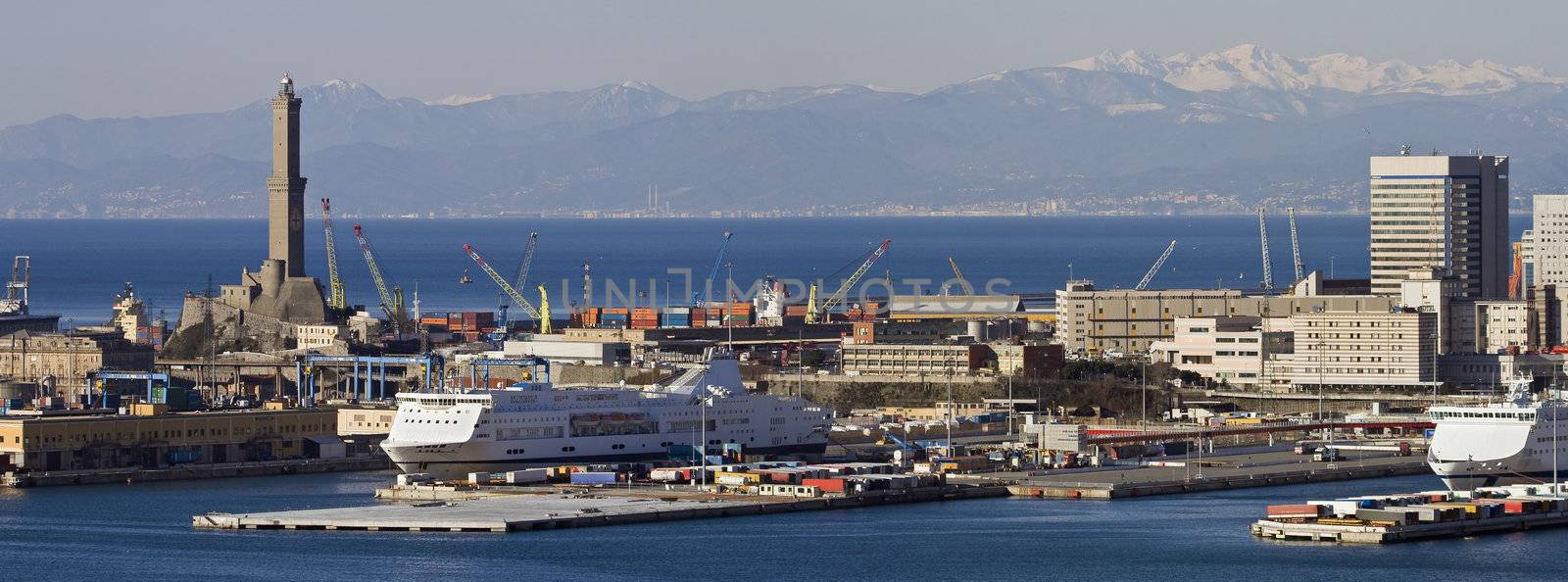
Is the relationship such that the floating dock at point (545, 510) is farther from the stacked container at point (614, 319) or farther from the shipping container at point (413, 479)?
the stacked container at point (614, 319)

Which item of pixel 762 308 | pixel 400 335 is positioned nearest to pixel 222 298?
pixel 400 335

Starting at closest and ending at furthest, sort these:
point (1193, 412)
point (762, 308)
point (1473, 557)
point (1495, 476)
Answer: point (1473, 557), point (1495, 476), point (1193, 412), point (762, 308)

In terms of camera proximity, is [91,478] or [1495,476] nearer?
[1495,476]

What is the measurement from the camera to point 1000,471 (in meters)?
69.1

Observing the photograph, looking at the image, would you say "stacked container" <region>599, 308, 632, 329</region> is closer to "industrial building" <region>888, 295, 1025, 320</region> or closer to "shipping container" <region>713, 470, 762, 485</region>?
"industrial building" <region>888, 295, 1025, 320</region>

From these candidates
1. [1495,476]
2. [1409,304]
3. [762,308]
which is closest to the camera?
[1495,476]

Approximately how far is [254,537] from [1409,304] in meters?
59.5

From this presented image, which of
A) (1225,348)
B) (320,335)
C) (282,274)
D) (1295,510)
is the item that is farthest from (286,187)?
(1295,510)

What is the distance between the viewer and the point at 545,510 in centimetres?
5828

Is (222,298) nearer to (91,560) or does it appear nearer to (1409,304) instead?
(1409,304)

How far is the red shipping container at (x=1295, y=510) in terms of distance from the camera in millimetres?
55625

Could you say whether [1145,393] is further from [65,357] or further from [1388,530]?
[1388,530]

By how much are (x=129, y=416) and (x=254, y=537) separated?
17.1m

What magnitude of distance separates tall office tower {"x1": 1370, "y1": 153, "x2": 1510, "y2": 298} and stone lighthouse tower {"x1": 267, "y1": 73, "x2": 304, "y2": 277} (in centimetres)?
4344
